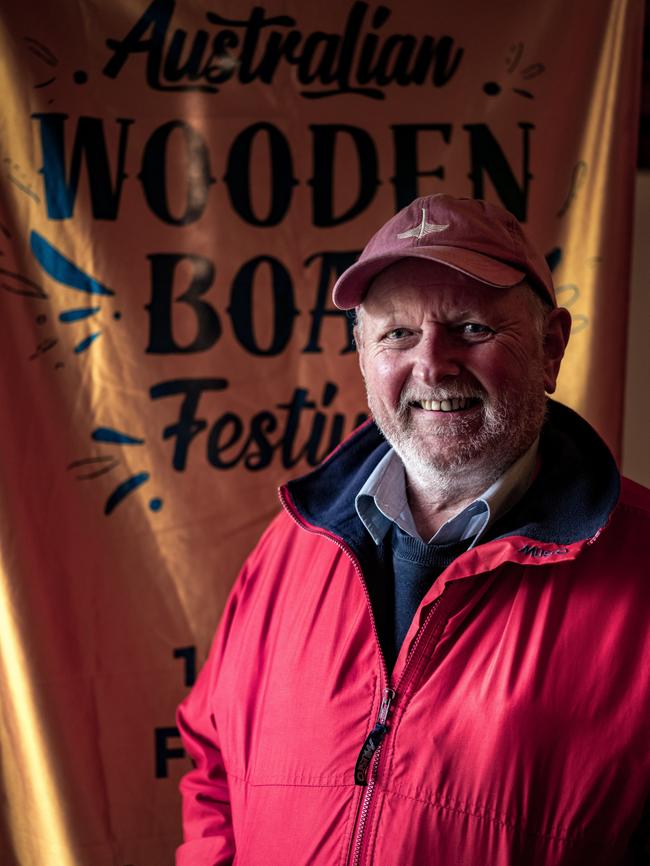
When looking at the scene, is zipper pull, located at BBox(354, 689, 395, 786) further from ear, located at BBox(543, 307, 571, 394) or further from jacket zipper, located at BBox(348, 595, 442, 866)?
Answer: ear, located at BBox(543, 307, 571, 394)

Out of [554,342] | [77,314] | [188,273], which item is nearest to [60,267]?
[77,314]

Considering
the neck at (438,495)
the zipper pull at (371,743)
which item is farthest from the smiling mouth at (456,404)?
the zipper pull at (371,743)

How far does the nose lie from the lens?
1.28 metres

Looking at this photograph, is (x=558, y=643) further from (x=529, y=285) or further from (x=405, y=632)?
(x=529, y=285)

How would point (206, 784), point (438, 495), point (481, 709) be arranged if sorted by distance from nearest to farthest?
point (481, 709), point (438, 495), point (206, 784)

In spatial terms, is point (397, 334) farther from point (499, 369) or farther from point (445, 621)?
point (445, 621)

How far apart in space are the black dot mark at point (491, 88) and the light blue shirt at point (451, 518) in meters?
0.99

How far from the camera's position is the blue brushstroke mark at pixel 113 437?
1904 mm

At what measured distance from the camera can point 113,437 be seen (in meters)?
1.91

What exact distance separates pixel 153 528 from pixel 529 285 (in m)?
1.06

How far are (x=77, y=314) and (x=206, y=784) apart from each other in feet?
3.45

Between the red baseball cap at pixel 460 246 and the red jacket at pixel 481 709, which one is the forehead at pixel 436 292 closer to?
the red baseball cap at pixel 460 246

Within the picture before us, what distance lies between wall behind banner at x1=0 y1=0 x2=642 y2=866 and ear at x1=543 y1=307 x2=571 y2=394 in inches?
23.4

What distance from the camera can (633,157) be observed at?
1.95 meters
